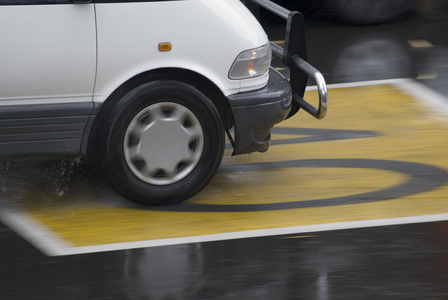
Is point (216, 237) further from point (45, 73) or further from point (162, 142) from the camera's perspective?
point (45, 73)

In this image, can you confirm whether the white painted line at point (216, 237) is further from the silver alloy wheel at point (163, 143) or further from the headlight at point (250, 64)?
the headlight at point (250, 64)

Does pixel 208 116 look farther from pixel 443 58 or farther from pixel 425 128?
pixel 443 58

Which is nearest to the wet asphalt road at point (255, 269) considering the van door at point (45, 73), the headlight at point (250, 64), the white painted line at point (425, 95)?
the van door at point (45, 73)

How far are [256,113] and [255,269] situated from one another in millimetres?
1340

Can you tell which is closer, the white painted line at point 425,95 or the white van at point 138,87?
the white van at point 138,87

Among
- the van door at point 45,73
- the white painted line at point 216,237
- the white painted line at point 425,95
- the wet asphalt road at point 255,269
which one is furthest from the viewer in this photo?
the white painted line at point 425,95

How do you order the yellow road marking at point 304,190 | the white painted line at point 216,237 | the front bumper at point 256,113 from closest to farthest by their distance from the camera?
the white painted line at point 216,237, the yellow road marking at point 304,190, the front bumper at point 256,113

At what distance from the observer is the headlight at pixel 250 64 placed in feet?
19.5

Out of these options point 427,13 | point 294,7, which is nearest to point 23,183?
point 294,7

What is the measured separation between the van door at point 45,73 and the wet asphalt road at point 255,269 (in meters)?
0.63

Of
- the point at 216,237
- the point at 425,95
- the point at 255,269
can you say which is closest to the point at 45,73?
the point at 216,237

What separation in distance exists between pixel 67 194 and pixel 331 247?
77.7 inches

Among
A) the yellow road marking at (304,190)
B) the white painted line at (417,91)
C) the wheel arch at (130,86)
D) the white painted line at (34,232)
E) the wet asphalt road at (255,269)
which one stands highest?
the wheel arch at (130,86)

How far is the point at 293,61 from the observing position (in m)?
6.68
